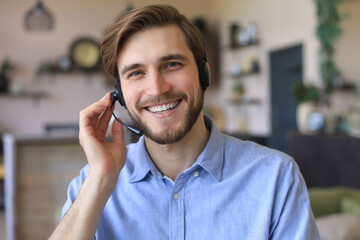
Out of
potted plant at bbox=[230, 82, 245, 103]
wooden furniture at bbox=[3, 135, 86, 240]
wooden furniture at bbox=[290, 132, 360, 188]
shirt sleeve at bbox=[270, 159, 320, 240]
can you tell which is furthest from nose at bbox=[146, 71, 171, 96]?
potted plant at bbox=[230, 82, 245, 103]

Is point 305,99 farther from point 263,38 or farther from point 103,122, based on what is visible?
point 103,122

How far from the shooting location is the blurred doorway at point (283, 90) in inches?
212

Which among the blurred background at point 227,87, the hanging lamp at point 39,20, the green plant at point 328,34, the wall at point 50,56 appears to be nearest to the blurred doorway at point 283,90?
the blurred background at point 227,87

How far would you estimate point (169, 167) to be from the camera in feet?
4.06

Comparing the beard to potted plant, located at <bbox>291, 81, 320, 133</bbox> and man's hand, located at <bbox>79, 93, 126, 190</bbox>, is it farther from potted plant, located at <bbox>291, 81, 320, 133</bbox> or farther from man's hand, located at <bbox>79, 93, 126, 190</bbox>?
potted plant, located at <bbox>291, 81, 320, 133</bbox>

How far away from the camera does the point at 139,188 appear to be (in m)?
1.18

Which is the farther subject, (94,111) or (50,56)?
(50,56)

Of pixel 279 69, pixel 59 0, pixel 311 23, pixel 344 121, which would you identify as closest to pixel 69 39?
pixel 59 0

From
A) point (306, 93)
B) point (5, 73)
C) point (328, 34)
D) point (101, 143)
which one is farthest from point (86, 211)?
point (5, 73)

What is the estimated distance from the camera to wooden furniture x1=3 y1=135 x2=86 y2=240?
3.44m

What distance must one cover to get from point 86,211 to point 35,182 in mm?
2678

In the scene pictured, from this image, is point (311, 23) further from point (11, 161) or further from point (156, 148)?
point (156, 148)

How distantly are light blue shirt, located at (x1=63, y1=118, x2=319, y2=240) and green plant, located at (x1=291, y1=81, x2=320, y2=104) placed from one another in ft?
11.4

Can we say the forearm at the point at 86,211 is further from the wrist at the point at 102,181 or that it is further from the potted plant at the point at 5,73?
the potted plant at the point at 5,73
